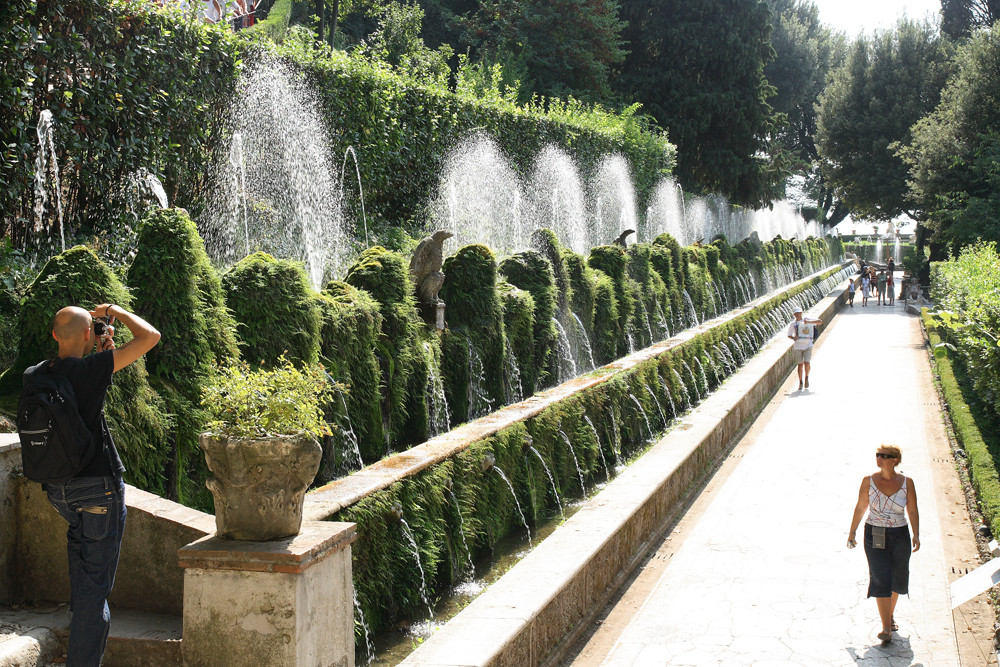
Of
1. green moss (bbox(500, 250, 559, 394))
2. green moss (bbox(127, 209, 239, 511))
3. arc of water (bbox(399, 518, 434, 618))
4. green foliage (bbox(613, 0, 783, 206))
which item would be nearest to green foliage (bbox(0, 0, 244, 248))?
green moss (bbox(127, 209, 239, 511))

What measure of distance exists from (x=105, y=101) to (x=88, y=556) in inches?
315

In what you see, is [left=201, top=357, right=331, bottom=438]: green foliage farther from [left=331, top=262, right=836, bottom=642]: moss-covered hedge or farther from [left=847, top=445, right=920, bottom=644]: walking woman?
[left=847, top=445, right=920, bottom=644]: walking woman

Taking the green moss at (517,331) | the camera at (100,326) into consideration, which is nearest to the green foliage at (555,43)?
the green moss at (517,331)

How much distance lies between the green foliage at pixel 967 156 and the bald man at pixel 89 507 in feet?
93.3

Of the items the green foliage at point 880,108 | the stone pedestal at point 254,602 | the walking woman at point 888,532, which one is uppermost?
the green foliage at point 880,108

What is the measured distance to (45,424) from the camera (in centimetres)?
354

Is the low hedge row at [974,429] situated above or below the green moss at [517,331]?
below

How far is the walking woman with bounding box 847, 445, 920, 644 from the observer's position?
5418 mm

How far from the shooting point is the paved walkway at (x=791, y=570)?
5316mm

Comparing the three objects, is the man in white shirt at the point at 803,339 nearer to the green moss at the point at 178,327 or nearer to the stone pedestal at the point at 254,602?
the green moss at the point at 178,327

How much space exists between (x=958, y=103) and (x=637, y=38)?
11.7 metres

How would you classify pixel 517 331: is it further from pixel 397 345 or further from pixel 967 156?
pixel 967 156

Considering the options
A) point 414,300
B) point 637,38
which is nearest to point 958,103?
point 637,38

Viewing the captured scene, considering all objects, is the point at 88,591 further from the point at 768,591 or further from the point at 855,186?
the point at 855,186
